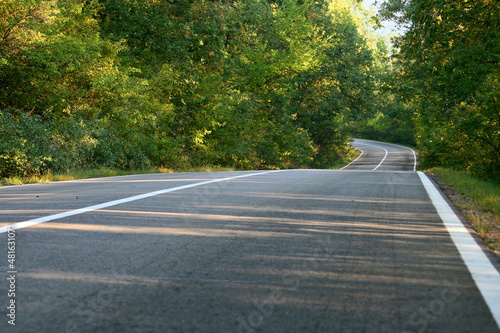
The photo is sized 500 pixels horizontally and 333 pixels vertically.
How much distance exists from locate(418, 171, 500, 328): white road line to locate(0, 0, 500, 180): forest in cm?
994

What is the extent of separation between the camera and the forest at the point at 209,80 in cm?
1467

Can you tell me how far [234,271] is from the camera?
11.4 ft

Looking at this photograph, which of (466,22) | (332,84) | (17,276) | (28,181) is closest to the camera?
(17,276)

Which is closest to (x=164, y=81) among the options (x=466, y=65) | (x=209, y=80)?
(x=209, y=80)

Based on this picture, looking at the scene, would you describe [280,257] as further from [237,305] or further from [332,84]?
[332,84]

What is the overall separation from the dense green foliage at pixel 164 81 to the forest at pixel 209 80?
0.06 m

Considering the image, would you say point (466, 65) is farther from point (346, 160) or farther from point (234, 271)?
point (346, 160)

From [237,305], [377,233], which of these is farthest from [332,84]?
[237,305]

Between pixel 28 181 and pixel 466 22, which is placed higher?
pixel 466 22

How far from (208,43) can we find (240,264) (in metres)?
20.4

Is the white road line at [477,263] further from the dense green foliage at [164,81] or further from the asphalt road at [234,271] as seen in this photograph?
the dense green foliage at [164,81]

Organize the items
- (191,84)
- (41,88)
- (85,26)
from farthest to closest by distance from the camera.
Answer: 1. (191,84)
2. (85,26)
3. (41,88)

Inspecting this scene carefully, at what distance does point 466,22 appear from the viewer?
47.7ft

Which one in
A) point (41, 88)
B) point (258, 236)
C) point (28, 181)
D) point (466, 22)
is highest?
point (466, 22)
